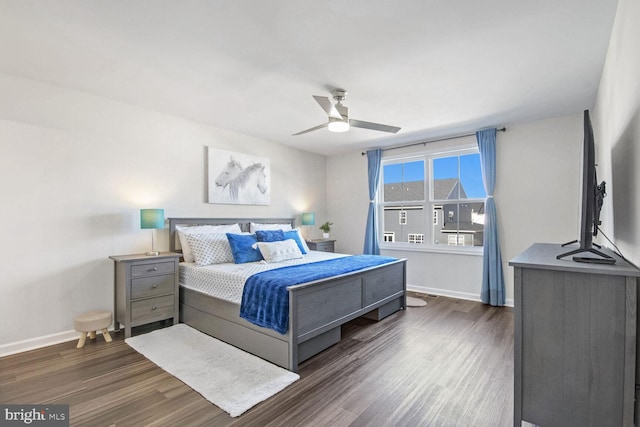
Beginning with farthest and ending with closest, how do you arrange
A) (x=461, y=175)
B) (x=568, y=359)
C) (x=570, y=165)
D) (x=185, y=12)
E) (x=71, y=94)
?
(x=461, y=175) → (x=570, y=165) → (x=71, y=94) → (x=185, y=12) → (x=568, y=359)

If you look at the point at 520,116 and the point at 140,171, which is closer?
the point at 140,171

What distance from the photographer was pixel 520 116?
13.1ft

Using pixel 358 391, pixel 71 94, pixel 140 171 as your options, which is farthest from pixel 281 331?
pixel 71 94

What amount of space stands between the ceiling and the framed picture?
Answer: 2.73ft

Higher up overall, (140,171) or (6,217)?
(140,171)

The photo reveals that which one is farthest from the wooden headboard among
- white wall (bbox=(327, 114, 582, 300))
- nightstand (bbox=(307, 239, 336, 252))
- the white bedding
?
white wall (bbox=(327, 114, 582, 300))

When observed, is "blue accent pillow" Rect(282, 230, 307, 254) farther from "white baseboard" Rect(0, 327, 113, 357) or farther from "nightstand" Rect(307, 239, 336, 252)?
"white baseboard" Rect(0, 327, 113, 357)

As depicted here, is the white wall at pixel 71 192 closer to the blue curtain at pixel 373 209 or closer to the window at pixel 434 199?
the blue curtain at pixel 373 209

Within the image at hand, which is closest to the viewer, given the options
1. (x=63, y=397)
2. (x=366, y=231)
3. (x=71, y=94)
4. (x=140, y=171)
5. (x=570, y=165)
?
(x=63, y=397)

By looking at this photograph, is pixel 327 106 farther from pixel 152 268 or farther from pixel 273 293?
pixel 152 268

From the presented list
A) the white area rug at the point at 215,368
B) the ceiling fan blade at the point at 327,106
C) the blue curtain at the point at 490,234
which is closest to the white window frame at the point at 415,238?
the blue curtain at the point at 490,234

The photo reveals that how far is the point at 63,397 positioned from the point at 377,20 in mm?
3403

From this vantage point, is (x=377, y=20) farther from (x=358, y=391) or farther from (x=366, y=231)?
(x=366, y=231)

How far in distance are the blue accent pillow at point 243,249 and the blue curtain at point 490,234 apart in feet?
10.7
